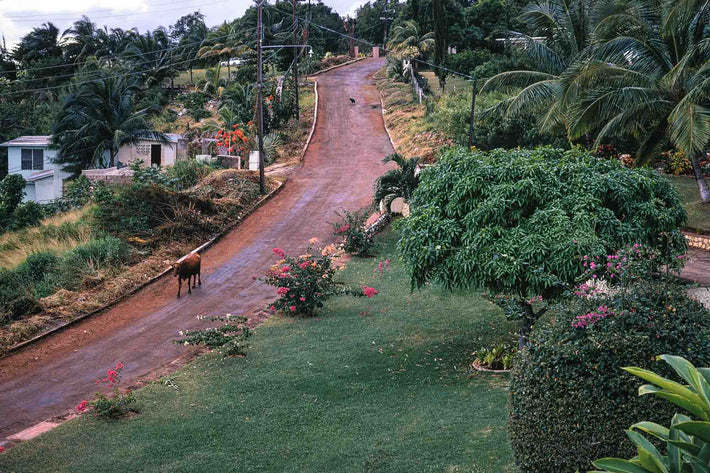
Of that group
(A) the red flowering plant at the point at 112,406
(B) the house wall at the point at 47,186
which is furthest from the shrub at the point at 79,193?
(A) the red flowering plant at the point at 112,406

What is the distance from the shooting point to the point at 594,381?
637cm

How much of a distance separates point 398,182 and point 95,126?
22858mm

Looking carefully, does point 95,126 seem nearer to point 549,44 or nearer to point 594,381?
point 549,44

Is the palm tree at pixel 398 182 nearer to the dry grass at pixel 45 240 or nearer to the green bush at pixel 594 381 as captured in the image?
the dry grass at pixel 45 240

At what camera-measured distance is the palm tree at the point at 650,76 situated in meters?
18.2

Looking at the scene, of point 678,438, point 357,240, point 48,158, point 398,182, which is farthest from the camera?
point 48,158

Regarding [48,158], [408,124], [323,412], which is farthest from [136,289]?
[48,158]

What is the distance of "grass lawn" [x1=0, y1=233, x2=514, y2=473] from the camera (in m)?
8.61

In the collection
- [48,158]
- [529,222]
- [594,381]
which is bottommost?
[594,381]

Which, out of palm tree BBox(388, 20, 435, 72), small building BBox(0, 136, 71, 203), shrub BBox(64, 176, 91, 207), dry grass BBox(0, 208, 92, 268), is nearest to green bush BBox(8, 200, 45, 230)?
shrub BBox(64, 176, 91, 207)

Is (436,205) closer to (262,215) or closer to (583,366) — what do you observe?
(583,366)

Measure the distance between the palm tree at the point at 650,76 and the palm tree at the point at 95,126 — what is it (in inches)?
1075

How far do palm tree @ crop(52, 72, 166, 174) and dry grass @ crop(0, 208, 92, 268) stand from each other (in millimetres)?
14342

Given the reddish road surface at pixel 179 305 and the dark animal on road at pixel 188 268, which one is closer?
the reddish road surface at pixel 179 305
